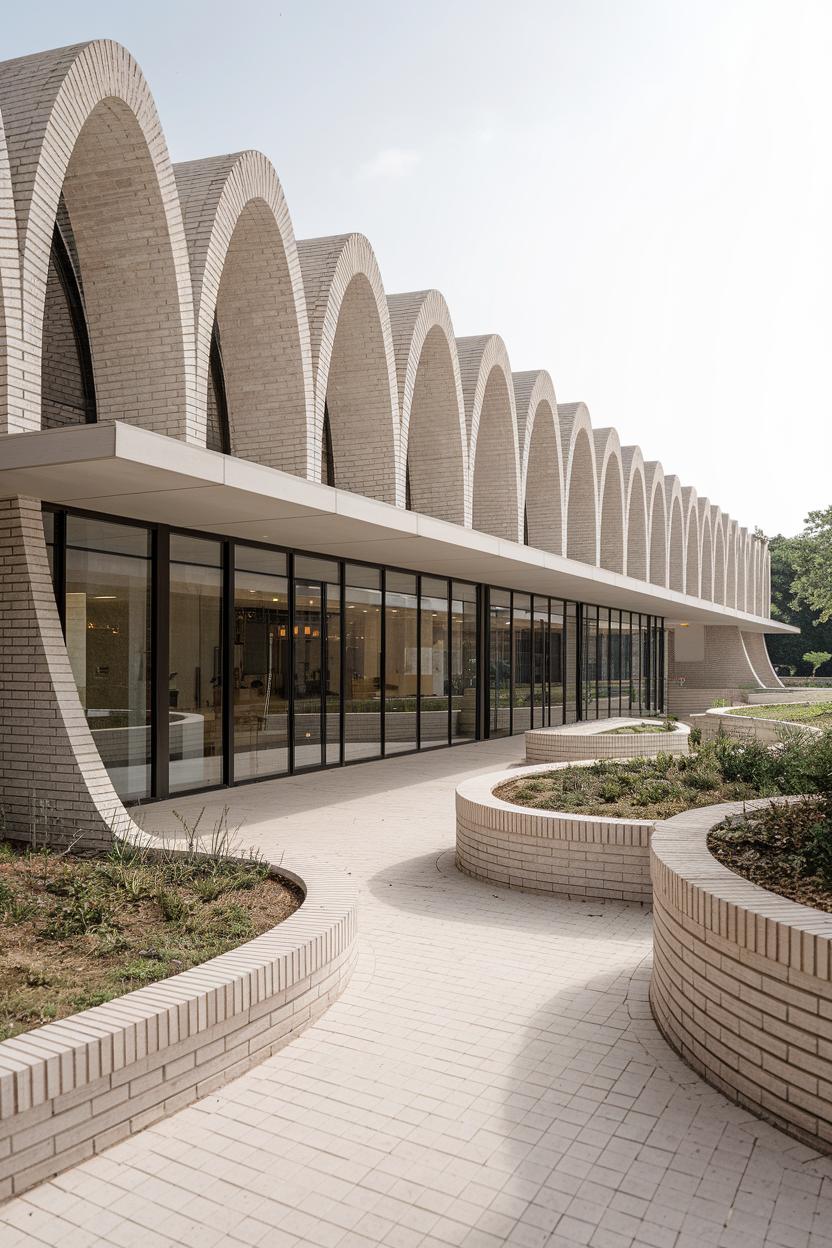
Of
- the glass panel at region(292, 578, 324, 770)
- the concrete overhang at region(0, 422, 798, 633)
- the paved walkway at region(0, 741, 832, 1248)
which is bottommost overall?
the paved walkway at region(0, 741, 832, 1248)

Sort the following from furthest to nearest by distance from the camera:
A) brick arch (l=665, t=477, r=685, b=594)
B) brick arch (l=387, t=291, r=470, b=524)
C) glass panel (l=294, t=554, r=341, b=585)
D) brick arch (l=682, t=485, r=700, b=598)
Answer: brick arch (l=682, t=485, r=700, b=598), brick arch (l=665, t=477, r=685, b=594), brick arch (l=387, t=291, r=470, b=524), glass panel (l=294, t=554, r=341, b=585)

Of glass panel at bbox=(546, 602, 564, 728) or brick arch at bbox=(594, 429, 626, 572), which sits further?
brick arch at bbox=(594, 429, 626, 572)

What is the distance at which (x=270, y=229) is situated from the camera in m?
13.0

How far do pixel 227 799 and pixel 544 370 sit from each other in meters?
14.8

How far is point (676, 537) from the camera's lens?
4103 centimetres

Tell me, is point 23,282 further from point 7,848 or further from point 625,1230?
point 625,1230

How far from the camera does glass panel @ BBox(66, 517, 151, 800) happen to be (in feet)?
39.1


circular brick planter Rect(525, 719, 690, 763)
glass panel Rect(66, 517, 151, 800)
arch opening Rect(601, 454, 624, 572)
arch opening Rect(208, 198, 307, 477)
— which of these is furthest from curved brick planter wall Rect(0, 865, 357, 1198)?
arch opening Rect(601, 454, 624, 572)

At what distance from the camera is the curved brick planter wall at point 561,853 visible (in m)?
8.26

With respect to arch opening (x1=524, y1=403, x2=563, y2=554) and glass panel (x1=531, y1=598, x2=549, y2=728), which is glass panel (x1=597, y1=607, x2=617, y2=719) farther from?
arch opening (x1=524, y1=403, x2=563, y2=554)

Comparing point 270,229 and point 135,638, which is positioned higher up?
point 270,229

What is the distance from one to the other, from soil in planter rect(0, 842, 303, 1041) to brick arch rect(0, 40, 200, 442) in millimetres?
5658

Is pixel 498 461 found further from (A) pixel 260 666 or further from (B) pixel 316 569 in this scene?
(A) pixel 260 666

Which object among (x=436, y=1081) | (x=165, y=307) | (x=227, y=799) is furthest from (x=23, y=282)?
(x=436, y=1081)
